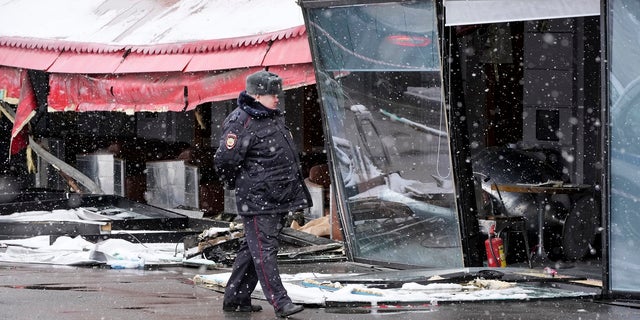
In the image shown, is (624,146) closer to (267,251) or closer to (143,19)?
(267,251)

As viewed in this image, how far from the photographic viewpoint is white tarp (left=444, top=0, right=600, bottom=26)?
39.3 feet

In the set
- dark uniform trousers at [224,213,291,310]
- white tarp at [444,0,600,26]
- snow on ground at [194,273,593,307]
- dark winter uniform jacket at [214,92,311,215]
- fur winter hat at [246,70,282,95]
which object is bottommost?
snow on ground at [194,273,593,307]

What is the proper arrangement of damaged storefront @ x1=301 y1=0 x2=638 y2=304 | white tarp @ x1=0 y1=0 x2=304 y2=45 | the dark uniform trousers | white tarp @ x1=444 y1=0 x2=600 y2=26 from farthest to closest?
white tarp @ x1=0 y1=0 x2=304 y2=45 → white tarp @ x1=444 y1=0 x2=600 y2=26 → damaged storefront @ x1=301 y1=0 x2=638 y2=304 → the dark uniform trousers

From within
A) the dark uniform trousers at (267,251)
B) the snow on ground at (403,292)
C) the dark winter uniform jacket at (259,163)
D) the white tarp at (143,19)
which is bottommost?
the snow on ground at (403,292)

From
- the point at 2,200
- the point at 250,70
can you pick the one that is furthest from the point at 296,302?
the point at 2,200

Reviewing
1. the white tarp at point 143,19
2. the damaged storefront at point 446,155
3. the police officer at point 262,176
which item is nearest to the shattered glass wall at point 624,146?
the damaged storefront at point 446,155

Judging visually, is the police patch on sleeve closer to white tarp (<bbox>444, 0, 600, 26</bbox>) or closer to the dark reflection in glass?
white tarp (<bbox>444, 0, 600, 26</bbox>)

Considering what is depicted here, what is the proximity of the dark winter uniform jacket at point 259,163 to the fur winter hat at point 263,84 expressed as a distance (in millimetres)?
80

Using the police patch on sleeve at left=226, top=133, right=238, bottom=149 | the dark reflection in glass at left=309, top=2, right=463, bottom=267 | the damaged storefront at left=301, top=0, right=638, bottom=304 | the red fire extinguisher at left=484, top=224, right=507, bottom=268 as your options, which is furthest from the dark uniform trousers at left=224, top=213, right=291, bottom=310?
the red fire extinguisher at left=484, top=224, right=507, bottom=268

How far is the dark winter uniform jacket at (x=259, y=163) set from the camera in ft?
31.4

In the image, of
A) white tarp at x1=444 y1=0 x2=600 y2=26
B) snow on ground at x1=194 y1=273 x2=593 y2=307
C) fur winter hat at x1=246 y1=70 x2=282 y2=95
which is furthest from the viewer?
white tarp at x1=444 y1=0 x2=600 y2=26

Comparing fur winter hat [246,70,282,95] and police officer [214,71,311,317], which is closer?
police officer [214,71,311,317]

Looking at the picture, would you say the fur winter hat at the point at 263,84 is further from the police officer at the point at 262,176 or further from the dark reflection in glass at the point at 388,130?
the dark reflection in glass at the point at 388,130

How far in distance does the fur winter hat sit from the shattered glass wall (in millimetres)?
2785
